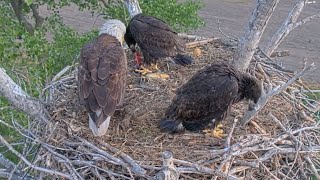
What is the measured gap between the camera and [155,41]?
601 cm

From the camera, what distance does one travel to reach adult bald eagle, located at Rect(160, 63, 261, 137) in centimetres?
486

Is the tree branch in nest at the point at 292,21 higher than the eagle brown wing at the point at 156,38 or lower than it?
higher

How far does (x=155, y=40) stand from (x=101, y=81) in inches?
50.1

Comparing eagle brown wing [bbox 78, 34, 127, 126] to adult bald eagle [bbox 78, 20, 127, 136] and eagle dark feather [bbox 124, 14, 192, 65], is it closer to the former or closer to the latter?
adult bald eagle [bbox 78, 20, 127, 136]

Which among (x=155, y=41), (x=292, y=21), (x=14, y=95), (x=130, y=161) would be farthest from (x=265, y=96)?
(x=14, y=95)

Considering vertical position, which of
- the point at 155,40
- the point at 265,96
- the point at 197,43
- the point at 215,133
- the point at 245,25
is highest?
the point at 265,96

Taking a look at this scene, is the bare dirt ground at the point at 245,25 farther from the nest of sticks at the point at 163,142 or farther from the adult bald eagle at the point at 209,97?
the adult bald eagle at the point at 209,97

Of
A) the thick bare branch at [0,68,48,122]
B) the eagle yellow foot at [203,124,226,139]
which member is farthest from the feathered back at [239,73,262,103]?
the thick bare branch at [0,68,48,122]

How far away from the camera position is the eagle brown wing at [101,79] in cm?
479

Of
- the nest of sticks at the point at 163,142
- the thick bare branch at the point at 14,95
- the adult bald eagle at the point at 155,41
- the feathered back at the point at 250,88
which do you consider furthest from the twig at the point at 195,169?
the adult bald eagle at the point at 155,41

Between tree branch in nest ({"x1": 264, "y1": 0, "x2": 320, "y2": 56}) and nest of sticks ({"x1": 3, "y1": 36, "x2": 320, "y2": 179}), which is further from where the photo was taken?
tree branch in nest ({"x1": 264, "y1": 0, "x2": 320, "y2": 56})

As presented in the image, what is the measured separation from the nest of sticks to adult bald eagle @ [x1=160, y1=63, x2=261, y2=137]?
0.40 feet

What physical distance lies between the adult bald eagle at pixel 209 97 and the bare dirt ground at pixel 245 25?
1105 cm

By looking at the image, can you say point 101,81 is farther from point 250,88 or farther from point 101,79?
point 250,88
